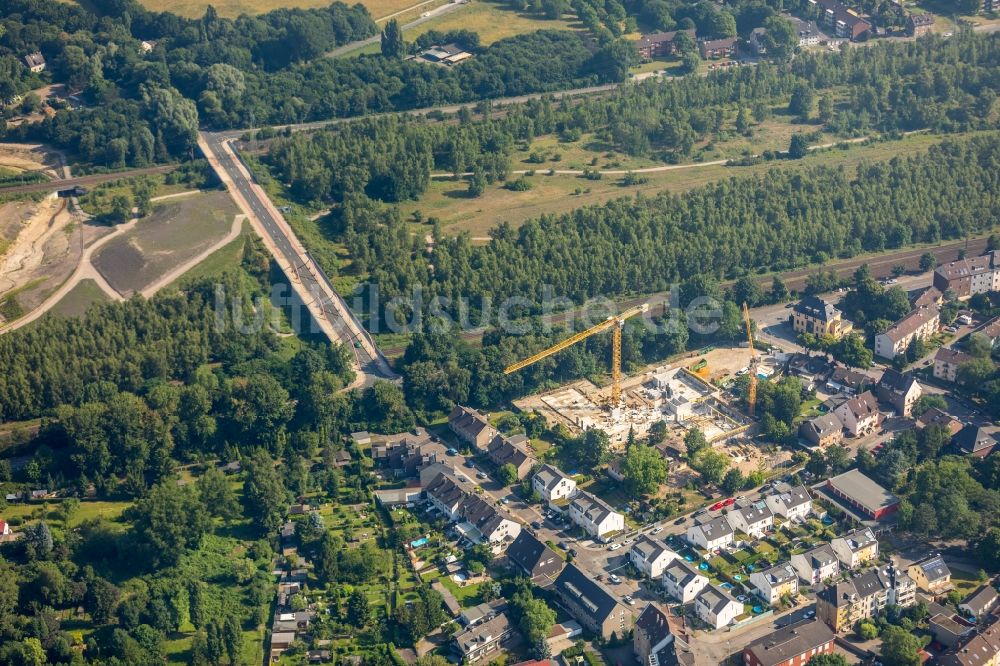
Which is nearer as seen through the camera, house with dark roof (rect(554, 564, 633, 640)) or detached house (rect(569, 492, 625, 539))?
house with dark roof (rect(554, 564, 633, 640))

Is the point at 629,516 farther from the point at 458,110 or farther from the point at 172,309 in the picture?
the point at 458,110

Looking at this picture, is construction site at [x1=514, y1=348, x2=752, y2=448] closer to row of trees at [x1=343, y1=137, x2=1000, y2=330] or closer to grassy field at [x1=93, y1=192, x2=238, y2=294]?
row of trees at [x1=343, y1=137, x2=1000, y2=330]

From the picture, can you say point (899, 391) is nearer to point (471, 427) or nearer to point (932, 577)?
point (932, 577)

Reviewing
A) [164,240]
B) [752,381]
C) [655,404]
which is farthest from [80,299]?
[752,381]

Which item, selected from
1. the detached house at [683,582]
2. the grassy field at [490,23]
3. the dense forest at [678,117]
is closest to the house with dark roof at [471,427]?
the detached house at [683,582]

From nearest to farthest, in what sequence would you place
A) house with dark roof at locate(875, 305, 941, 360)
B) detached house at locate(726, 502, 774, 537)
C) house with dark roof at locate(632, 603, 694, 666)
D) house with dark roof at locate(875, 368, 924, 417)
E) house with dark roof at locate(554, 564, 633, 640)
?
house with dark roof at locate(632, 603, 694, 666)
house with dark roof at locate(554, 564, 633, 640)
detached house at locate(726, 502, 774, 537)
house with dark roof at locate(875, 368, 924, 417)
house with dark roof at locate(875, 305, 941, 360)

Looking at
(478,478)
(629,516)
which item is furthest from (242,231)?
(629,516)

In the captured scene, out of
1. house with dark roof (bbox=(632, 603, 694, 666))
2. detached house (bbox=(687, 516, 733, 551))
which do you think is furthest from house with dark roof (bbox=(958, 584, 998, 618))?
house with dark roof (bbox=(632, 603, 694, 666))
